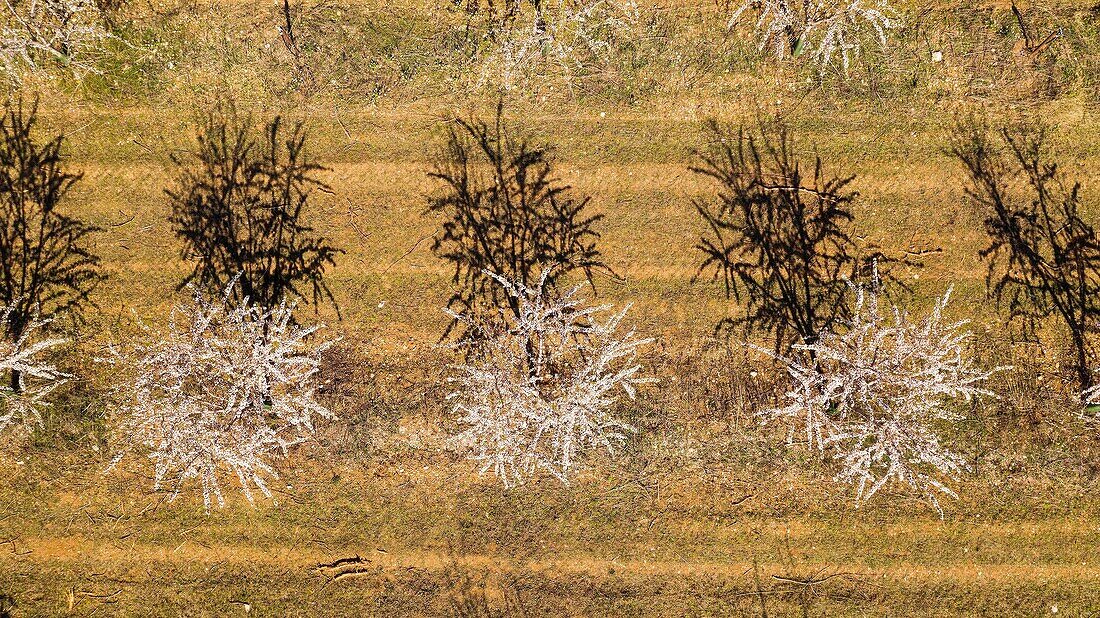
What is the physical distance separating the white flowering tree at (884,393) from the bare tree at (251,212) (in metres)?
6.70

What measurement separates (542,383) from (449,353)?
4.56ft

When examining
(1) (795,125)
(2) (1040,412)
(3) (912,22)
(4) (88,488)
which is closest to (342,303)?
(4) (88,488)

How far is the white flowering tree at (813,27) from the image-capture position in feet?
28.6

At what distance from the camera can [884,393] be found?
27.3 feet

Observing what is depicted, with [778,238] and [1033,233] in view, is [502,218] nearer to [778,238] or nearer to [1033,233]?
[778,238]

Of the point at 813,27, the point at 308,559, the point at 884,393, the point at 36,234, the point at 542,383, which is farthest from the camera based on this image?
the point at 308,559

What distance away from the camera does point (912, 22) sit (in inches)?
346

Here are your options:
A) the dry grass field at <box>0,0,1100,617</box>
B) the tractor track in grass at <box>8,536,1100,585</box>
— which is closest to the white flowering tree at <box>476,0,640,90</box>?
the dry grass field at <box>0,0,1100,617</box>

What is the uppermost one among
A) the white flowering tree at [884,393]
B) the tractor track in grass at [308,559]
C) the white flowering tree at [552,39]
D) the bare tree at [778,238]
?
the white flowering tree at [552,39]

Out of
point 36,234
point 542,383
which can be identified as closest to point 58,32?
Answer: point 36,234

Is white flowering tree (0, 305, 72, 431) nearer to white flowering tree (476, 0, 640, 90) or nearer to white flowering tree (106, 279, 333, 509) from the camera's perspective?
white flowering tree (106, 279, 333, 509)

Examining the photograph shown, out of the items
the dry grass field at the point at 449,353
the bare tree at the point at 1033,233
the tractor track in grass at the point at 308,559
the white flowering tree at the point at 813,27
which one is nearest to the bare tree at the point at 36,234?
the dry grass field at the point at 449,353

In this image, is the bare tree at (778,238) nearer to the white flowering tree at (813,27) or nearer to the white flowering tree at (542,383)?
the white flowering tree at (813,27)

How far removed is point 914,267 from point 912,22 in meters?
3.43
